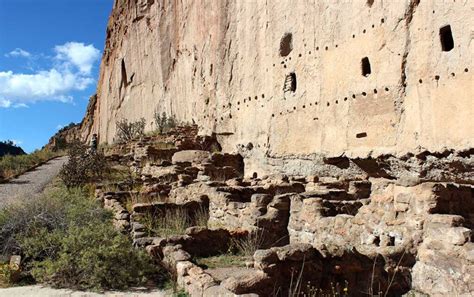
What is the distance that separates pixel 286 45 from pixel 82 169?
8430 millimetres

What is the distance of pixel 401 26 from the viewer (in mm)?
11852

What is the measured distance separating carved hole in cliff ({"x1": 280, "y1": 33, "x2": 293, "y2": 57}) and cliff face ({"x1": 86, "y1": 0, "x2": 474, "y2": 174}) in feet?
0.12

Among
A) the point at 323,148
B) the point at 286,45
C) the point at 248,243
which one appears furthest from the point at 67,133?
the point at 248,243

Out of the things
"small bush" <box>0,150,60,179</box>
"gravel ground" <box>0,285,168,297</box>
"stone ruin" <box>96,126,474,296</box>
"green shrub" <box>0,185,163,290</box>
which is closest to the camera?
"stone ruin" <box>96,126,474,296</box>

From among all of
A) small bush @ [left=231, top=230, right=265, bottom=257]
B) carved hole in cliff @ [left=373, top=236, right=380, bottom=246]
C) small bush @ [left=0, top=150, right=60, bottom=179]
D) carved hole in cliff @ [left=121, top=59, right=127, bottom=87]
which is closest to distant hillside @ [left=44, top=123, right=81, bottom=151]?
carved hole in cliff @ [left=121, top=59, right=127, bottom=87]

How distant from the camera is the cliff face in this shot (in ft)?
35.7

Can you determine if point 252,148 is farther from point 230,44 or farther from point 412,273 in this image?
point 412,273

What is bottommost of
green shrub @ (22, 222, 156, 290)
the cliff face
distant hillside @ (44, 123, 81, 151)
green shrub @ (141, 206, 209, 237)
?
green shrub @ (22, 222, 156, 290)

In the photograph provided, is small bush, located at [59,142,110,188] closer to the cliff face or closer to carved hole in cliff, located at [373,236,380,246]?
the cliff face

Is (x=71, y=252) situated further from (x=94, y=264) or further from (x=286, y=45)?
(x=286, y=45)

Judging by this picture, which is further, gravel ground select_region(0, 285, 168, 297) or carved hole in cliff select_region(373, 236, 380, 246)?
carved hole in cliff select_region(373, 236, 380, 246)

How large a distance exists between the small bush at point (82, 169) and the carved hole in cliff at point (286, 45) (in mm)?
8210

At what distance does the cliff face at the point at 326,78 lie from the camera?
10.9 meters

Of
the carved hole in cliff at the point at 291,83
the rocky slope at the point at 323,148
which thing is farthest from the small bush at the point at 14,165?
the carved hole in cliff at the point at 291,83
